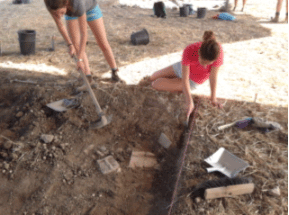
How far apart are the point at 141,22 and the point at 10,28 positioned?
10.9ft

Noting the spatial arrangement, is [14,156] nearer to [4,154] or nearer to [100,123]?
[4,154]

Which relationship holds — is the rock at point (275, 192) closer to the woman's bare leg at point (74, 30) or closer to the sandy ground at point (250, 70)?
the sandy ground at point (250, 70)

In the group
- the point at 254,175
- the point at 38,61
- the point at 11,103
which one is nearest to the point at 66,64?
the point at 38,61

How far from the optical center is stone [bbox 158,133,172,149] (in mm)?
2893

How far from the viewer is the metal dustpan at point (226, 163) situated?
8.11 feet

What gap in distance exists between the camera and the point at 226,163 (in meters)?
2.56

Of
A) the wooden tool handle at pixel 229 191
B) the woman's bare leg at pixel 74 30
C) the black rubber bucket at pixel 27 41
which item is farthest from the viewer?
the black rubber bucket at pixel 27 41

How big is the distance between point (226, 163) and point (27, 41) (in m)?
4.15

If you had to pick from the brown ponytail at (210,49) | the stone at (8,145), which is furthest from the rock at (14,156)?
the brown ponytail at (210,49)

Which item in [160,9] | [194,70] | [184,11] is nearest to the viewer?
[194,70]

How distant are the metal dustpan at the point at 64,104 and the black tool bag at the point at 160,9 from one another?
5.58 metres

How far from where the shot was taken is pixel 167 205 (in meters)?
2.39

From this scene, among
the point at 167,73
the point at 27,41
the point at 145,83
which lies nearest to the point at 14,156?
the point at 145,83

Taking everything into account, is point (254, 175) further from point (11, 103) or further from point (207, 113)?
point (11, 103)
